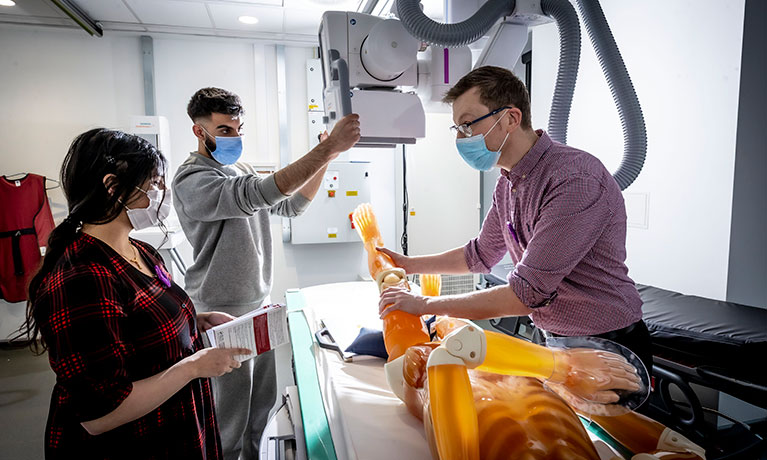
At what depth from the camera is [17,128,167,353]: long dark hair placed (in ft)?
3.32

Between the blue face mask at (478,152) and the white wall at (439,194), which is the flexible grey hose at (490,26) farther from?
the white wall at (439,194)

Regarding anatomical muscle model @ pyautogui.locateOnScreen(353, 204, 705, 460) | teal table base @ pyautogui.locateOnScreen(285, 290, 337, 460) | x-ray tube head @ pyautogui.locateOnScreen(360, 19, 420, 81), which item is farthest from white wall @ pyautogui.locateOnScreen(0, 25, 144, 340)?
anatomical muscle model @ pyautogui.locateOnScreen(353, 204, 705, 460)

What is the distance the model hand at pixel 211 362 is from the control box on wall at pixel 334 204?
10.6 feet

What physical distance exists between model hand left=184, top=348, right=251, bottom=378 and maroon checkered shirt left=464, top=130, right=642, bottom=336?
79cm

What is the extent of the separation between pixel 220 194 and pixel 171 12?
106 inches

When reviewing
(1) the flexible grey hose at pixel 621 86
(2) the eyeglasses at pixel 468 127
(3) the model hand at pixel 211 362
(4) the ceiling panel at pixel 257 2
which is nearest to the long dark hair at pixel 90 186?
(3) the model hand at pixel 211 362

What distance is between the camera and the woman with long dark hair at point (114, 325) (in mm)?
897

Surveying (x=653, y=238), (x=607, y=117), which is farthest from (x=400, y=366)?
(x=607, y=117)

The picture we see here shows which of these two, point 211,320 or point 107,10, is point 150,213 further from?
point 107,10

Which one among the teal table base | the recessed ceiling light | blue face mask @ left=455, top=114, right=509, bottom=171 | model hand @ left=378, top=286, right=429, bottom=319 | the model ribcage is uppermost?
the recessed ceiling light

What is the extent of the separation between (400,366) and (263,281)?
1.04 metres

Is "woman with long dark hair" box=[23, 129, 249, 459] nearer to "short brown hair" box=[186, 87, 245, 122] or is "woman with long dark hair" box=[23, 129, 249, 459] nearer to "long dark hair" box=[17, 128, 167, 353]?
"long dark hair" box=[17, 128, 167, 353]

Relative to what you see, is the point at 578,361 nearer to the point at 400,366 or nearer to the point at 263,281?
the point at 400,366

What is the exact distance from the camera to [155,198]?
1145 millimetres
